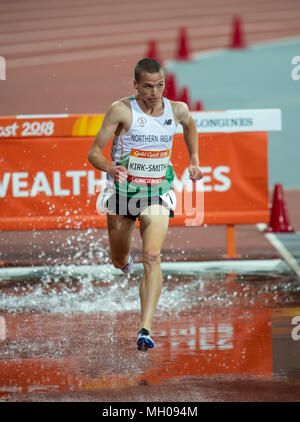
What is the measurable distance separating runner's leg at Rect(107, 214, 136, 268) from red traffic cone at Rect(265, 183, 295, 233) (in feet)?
14.6

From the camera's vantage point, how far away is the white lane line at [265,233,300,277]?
9605mm

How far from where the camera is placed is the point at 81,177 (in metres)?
10.1

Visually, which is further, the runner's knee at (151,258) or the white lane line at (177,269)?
the white lane line at (177,269)

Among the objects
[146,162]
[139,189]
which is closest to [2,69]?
[139,189]

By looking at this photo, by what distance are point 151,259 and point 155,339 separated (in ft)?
2.42

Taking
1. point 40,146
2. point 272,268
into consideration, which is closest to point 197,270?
point 272,268

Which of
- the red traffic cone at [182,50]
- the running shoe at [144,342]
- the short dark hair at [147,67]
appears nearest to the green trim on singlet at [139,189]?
the short dark hair at [147,67]

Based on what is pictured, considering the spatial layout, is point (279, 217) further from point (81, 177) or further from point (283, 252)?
point (81, 177)

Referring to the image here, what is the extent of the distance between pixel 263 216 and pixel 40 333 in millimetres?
3778

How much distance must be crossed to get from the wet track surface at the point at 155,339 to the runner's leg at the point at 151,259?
35 cm

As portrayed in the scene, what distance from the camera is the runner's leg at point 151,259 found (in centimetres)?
654

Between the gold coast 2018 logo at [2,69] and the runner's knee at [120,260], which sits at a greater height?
the gold coast 2018 logo at [2,69]

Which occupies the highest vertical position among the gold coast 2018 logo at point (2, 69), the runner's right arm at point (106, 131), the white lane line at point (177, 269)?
the gold coast 2018 logo at point (2, 69)

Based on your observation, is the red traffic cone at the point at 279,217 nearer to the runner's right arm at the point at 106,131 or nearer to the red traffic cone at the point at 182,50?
the runner's right arm at the point at 106,131
